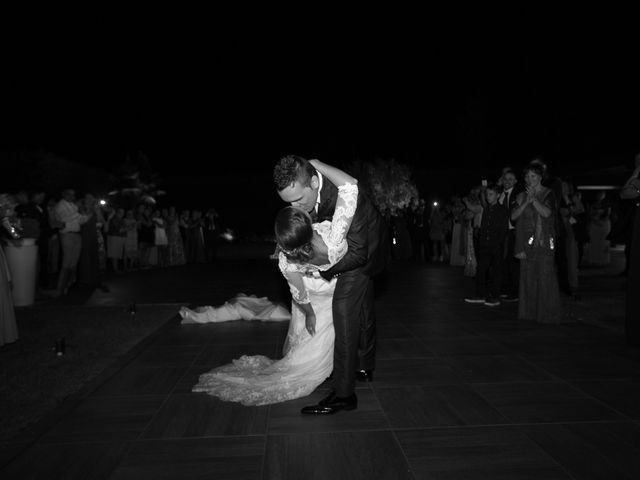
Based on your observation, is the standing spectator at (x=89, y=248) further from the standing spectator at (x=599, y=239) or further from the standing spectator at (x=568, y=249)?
the standing spectator at (x=599, y=239)

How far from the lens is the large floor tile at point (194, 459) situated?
2893 mm

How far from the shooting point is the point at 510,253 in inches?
328

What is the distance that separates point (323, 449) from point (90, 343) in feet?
12.2

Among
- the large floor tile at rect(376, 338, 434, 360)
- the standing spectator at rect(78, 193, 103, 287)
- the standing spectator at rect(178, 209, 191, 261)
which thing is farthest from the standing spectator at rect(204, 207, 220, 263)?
the large floor tile at rect(376, 338, 434, 360)

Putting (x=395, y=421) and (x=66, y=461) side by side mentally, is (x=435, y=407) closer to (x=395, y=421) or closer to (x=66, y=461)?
(x=395, y=421)

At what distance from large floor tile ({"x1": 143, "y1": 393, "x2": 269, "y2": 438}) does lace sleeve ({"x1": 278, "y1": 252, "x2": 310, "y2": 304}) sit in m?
0.81

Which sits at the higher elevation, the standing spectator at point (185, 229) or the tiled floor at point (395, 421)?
the standing spectator at point (185, 229)

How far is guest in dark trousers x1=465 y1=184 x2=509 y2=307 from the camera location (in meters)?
7.90

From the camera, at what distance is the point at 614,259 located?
15.4m

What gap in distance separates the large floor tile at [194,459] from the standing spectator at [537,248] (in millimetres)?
4464

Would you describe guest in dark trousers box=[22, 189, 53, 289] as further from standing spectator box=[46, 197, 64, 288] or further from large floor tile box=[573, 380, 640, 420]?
large floor tile box=[573, 380, 640, 420]

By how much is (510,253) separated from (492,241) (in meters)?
0.63

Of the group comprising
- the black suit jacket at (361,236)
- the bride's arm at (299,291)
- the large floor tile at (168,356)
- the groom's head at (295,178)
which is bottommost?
the large floor tile at (168,356)

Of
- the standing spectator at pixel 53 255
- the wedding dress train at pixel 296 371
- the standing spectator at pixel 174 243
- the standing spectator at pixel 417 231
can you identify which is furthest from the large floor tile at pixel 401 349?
the standing spectator at pixel 174 243
